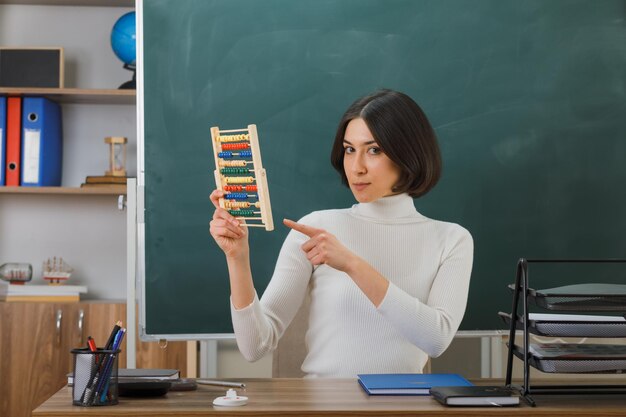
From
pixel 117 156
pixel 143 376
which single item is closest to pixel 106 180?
pixel 117 156

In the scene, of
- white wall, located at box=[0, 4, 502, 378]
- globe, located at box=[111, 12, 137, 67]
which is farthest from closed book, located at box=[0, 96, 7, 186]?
globe, located at box=[111, 12, 137, 67]

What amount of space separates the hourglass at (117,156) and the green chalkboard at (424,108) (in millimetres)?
847

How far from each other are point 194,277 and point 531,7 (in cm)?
143

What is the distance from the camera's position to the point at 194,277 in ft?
9.23

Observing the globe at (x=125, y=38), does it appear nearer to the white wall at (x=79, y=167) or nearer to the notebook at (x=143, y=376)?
the white wall at (x=79, y=167)

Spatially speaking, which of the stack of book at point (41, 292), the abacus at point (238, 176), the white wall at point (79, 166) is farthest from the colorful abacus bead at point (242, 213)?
the white wall at point (79, 166)

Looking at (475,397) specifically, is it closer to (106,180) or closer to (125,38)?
(106,180)

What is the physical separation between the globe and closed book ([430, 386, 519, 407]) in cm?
245

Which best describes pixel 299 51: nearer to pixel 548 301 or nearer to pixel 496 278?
pixel 496 278

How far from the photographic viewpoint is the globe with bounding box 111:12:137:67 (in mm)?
3547

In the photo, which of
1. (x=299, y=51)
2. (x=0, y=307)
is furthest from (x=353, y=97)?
(x=0, y=307)

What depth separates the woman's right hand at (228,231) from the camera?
1.70 metres

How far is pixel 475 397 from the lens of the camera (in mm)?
1482

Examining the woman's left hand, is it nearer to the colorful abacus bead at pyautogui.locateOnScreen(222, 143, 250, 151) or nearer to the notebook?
the colorful abacus bead at pyautogui.locateOnScreen(222, 143, 250, 151)
